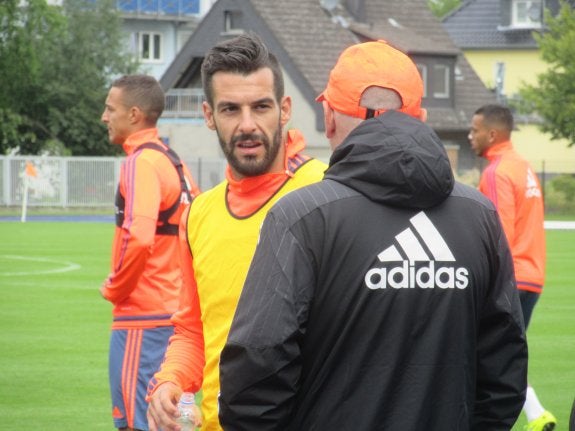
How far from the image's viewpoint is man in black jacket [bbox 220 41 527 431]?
3355mm

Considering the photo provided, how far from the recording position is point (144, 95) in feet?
24.8

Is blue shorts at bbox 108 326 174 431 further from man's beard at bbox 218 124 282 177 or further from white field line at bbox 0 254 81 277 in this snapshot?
white field line at bbox 0 254 81 277

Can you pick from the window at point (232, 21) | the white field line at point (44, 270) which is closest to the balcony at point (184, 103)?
the window at point (232, 21)

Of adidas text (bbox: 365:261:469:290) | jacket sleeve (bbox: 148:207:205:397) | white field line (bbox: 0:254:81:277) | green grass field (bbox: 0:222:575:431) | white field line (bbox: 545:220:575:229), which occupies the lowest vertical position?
white field line (bbox: 545:220:575:229)

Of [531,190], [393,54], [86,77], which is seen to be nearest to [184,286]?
[393,54]

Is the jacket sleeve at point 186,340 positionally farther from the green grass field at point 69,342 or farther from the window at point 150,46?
the window at point 150,46

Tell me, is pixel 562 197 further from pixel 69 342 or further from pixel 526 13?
pixel 69 342

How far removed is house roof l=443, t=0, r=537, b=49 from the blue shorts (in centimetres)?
6858

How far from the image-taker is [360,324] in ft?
11.1

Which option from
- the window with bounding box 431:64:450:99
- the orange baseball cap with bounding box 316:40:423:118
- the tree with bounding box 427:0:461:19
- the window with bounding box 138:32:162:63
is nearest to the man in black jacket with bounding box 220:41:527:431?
the orange baseball cap with bounding box 316:40:423:118

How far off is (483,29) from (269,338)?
7477 cm

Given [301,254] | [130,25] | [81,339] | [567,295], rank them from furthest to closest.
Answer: [130,25] < [567,295] < [81,339] < [301,254]

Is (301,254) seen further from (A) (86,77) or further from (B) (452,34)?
(B) (452,34)

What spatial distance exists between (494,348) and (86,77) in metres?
53.6
